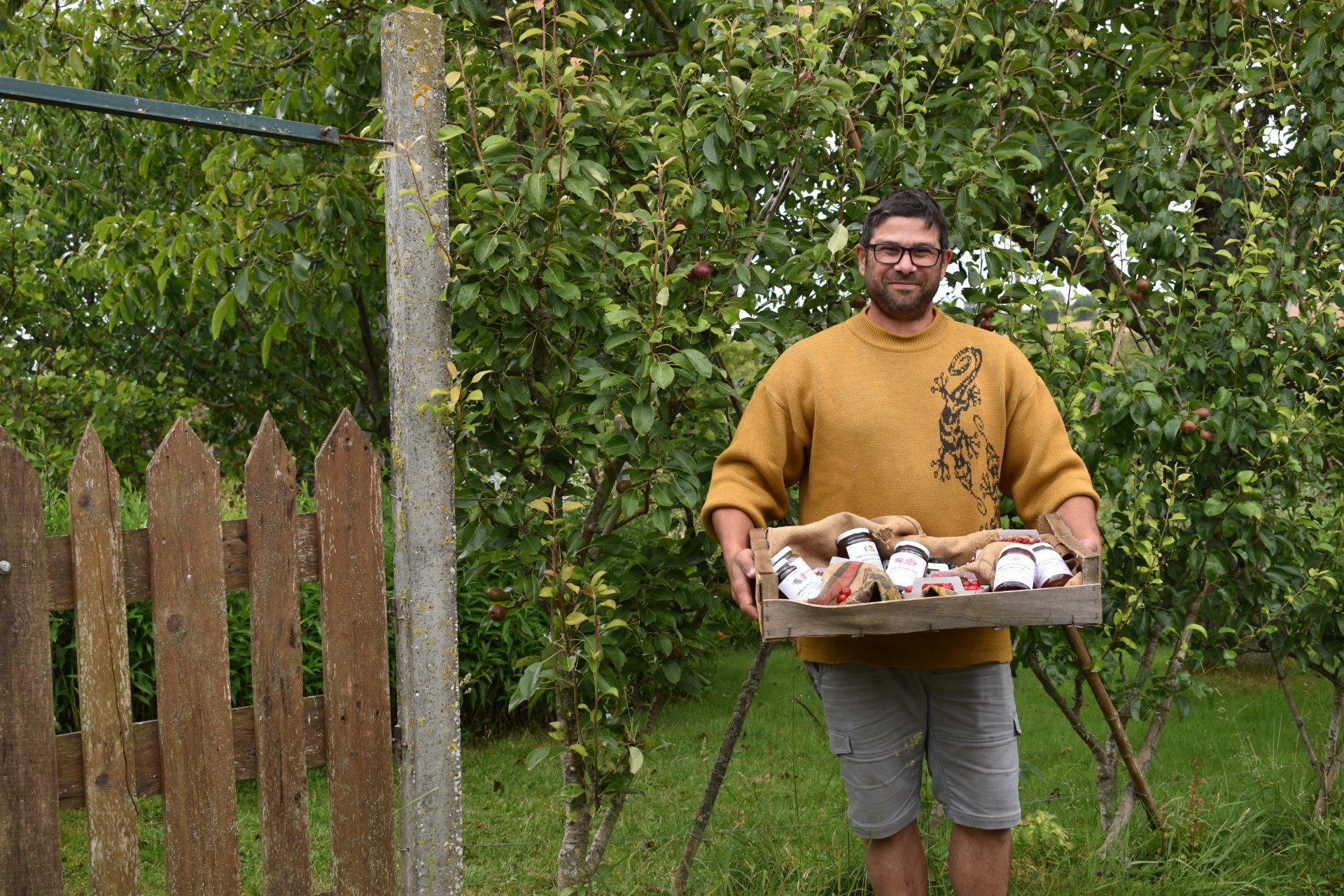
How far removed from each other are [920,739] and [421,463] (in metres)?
1.32

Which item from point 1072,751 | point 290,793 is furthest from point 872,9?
point 1072,751

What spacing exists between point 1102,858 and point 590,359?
2.17 meters

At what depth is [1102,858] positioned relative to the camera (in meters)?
3.38

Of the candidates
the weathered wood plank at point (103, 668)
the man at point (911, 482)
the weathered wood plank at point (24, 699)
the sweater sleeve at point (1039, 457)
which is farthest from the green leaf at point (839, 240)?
the weathered wood plank at point (24, 699)

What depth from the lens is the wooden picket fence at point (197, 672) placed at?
2.26 m

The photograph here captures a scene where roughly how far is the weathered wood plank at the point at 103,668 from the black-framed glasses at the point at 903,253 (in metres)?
1.68

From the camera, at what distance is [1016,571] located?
2137mm

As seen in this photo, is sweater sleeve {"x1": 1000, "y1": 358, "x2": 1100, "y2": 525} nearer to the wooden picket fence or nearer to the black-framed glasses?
the black-framed glasses

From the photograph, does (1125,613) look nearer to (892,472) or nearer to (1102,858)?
(1102,858)

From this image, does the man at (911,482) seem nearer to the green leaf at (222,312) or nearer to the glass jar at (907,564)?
the glass jar at (907,564)

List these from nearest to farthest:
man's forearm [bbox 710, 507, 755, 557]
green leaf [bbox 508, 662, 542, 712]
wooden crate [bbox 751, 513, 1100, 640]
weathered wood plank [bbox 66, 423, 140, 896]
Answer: wooden crate [bbox 751, 513, 1100, 640]
weathered wood plank [bbox 66, 423, 140, 896]
man's forearm [bbox 710, 507, 755, 557]
green leaf [bbox 508, 662, 542, 712]

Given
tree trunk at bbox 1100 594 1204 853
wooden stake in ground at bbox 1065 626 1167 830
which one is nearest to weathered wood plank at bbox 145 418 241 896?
wooden stake in ground at bbox 1065 626 1167 830

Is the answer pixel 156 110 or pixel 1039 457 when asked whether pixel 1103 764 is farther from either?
pixel 156 110

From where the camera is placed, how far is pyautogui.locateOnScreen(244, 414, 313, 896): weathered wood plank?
2.48 meters
